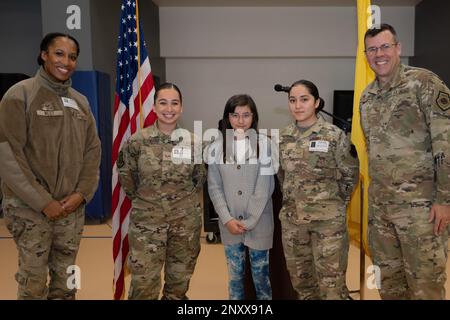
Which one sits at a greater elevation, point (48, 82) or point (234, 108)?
point (48, 82)

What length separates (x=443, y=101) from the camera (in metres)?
1.86

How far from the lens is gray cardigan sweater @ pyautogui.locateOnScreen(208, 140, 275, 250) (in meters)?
2.23

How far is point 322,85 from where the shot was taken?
7.76 meters

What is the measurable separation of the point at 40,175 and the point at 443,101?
79.9 inches

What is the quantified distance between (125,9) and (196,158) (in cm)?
140

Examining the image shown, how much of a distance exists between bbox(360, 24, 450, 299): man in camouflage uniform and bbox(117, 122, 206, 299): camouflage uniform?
0.99 meters

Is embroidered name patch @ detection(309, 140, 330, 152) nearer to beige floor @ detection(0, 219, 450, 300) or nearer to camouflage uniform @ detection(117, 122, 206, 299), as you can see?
camouflage uniform @ detection(117, 122, 206, 299)

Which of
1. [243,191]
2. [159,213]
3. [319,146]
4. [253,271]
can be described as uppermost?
[319,146]

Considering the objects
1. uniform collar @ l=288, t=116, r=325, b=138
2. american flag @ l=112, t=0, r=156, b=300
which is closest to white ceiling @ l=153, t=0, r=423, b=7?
american flag @ l=112, t=0, r=156, b=300

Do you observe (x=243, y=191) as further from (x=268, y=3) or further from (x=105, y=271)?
(x=268, y=3)

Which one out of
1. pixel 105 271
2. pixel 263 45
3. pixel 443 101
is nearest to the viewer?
pixel 443 101

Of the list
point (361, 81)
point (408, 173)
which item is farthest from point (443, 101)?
point (361, 81)

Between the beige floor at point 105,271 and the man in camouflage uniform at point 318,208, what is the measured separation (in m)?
0.94

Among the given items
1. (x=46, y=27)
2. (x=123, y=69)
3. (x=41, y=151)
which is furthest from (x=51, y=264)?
(x=46, y=27)
